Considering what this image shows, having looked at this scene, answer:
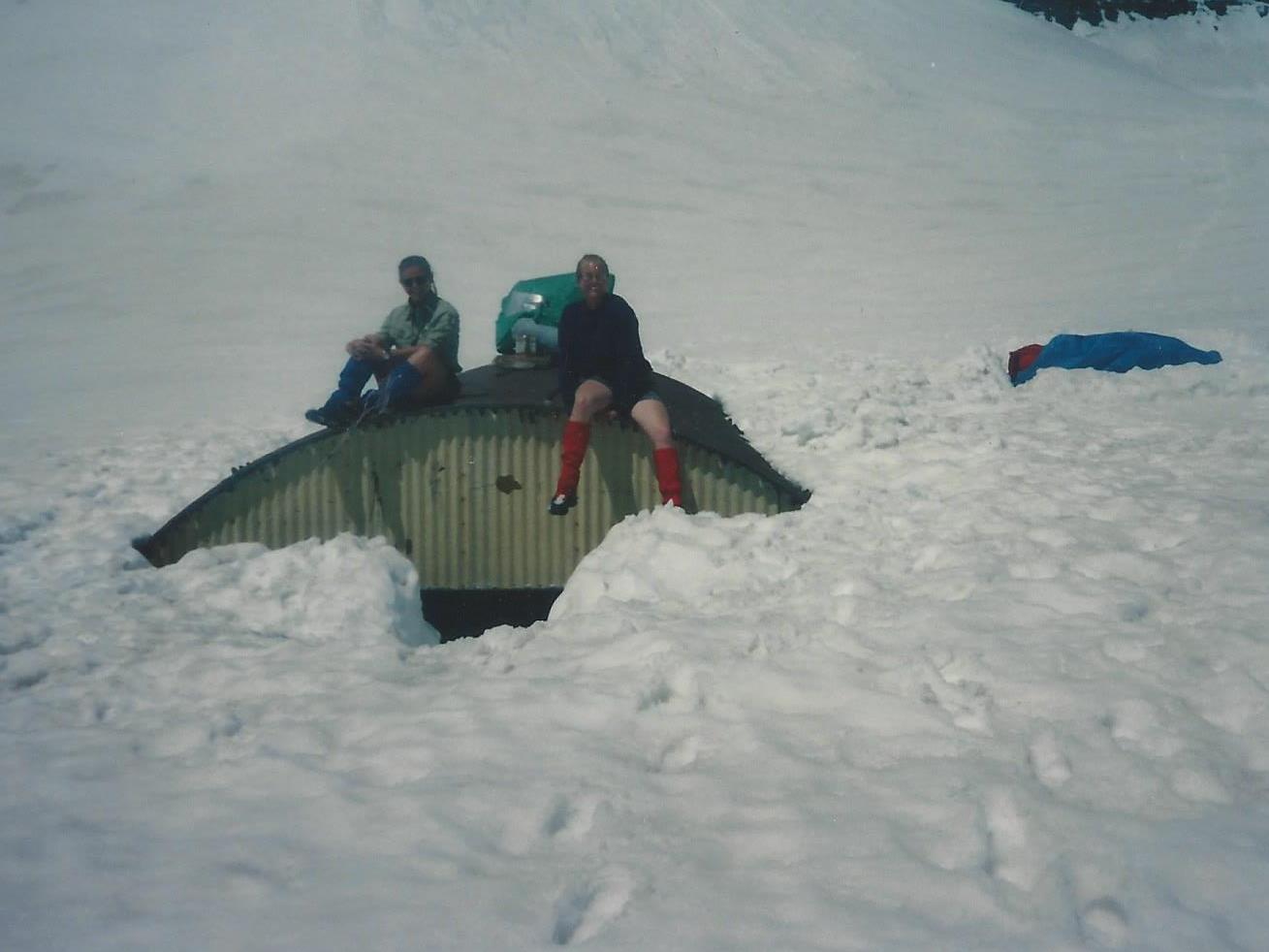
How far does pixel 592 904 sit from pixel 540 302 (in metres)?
5.90

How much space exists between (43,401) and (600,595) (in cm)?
1040

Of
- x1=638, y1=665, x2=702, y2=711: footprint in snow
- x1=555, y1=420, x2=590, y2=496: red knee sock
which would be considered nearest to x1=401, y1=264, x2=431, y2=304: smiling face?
x1=555, y1=420, x2=590, y2=496: red knee sock

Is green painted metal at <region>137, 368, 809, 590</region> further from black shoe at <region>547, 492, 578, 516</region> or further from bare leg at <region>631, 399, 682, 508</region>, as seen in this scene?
black shoe at <region>547, 492, 578, 516</region>

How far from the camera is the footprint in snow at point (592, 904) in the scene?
2.65 meters

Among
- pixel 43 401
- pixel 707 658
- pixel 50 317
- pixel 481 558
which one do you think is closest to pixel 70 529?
pixel 481 558

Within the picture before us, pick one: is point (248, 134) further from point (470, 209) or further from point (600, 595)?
point (600, 595)

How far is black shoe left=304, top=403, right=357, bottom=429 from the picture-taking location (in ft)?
20.9

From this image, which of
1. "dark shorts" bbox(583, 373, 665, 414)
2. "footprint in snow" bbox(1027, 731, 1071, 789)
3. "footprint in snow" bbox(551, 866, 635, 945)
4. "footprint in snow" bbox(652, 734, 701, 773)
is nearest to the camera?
"footprint in snow" bbox(551, 866, 635, 945)

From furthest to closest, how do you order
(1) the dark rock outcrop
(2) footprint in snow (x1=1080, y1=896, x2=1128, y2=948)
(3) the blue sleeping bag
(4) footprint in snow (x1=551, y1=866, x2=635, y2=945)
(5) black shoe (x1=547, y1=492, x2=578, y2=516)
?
(1) the dark rock outcrop → (3) the blue sleeping bag → (5) black shoe (x1=547, y1=492, x2=578, y2=516) → (4) footprint in snow (x1=551, y1=866, x2=635, y2=945) → (2) footprint in snow (x1=1080, y1=896, x2=1128, y2=948)

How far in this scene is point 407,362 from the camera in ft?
21.1

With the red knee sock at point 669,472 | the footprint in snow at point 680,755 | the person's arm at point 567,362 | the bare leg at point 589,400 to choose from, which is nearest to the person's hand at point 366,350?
the person's arm at point 567,362

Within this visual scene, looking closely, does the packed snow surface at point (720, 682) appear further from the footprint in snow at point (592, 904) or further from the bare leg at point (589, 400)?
the bare leg at point (589, 400)

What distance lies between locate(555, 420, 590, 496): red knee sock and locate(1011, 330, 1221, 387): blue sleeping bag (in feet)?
18.5

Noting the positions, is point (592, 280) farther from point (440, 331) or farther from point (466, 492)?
point (466, 492)
